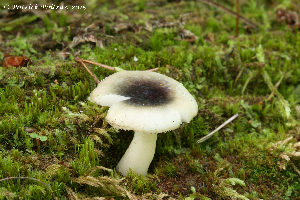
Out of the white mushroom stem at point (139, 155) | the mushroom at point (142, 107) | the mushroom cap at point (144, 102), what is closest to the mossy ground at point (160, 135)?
the white mushroom stem at point (139, 155)

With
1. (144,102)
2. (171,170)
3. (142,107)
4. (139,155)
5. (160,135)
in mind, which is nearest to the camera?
(142,107)

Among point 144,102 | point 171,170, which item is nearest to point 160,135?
point 171,170

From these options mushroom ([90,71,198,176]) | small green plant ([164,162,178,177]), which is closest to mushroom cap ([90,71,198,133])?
→ mushroom ([90,71,198,176])

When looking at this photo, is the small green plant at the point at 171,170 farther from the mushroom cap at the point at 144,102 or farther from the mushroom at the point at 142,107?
the mushroom cap at the point at 144,102

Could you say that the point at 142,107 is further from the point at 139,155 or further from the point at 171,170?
the point at 171,170

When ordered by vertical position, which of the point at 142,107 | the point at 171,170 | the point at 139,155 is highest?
the point at 142,107

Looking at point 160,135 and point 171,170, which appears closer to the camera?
point 171,170

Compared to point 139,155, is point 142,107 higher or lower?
higher
